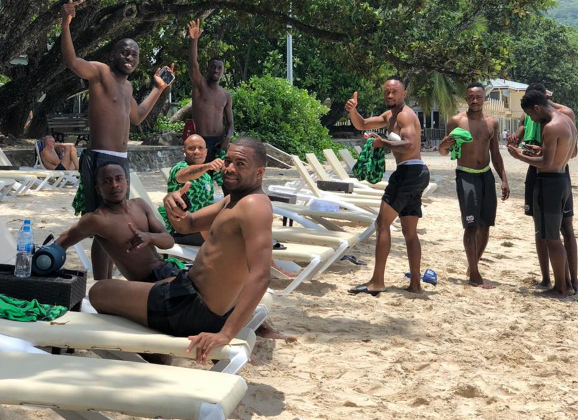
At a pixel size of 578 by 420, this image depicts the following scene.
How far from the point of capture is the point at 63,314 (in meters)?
4.01

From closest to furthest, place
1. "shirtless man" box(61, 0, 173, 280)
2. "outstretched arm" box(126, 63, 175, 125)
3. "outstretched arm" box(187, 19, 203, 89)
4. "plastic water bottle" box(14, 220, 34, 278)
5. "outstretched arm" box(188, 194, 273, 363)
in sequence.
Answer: "outstretched arm" box(188, 194, 273, 363) < "plastic water bottle" box(14, 220, 34, 278) < "shirtless man" box(61, 0, 173, 280) < "outstretched arm" box(126, 63, 175, 125) < "outstretched arm" box(187, 19, 203, 89)

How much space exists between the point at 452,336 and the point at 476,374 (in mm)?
876

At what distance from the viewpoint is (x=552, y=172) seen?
682cm

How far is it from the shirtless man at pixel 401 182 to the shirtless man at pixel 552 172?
788 millimetres

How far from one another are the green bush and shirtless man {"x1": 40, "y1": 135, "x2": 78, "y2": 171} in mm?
7182

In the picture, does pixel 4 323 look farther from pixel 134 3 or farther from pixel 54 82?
pixel 54 82

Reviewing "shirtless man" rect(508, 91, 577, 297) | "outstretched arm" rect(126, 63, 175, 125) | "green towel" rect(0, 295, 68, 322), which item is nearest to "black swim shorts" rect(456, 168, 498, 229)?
"shirtless man" rect(508, 91, 577, 297)

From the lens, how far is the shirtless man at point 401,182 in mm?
6629

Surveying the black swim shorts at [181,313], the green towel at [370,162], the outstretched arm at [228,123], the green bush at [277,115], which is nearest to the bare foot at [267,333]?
the black swim shorts at [181,313]

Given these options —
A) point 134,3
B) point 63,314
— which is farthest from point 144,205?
point 134,3

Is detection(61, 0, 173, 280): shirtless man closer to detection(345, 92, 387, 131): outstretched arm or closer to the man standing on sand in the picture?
detection(345, 92, 387, 131): outstretched arm

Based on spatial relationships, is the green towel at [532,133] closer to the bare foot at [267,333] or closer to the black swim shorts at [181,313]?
the bare foot at [267,333]

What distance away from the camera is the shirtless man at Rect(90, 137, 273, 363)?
141 inches

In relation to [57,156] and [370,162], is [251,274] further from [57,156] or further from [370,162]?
[57,156]
